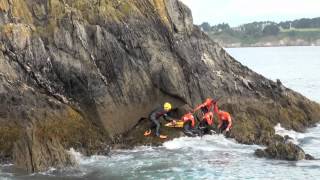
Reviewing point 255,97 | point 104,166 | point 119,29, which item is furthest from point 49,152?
point 255,97

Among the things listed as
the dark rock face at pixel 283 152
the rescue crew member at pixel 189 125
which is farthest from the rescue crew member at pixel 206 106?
the dark rock face at pixel 283 152

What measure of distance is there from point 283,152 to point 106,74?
10.9 meters

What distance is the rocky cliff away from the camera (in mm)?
32219

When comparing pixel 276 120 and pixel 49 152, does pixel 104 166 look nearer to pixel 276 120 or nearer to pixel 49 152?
pixel 49 152

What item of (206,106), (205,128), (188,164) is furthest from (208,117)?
(188,164)

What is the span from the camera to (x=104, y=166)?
29000mm

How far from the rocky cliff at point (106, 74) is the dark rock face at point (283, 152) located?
307 centimetres

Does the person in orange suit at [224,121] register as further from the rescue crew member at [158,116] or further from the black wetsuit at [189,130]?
the rescue crew member at [158,116]

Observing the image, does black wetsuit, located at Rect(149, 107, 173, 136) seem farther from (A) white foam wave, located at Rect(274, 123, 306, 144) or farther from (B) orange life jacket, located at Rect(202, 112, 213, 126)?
(A) white foam wave, located at Rect(274, 123, 306, 144)

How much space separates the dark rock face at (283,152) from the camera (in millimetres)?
30828

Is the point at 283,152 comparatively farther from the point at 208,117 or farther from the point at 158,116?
the point at 158,116

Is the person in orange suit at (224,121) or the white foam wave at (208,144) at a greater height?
the person in orange suit at (224,121)

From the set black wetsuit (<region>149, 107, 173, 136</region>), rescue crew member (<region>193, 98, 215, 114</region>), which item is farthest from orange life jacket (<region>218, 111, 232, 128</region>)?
black wetsuit (<region>149, 107, 173, 136</region>)

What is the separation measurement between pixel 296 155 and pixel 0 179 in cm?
1438
